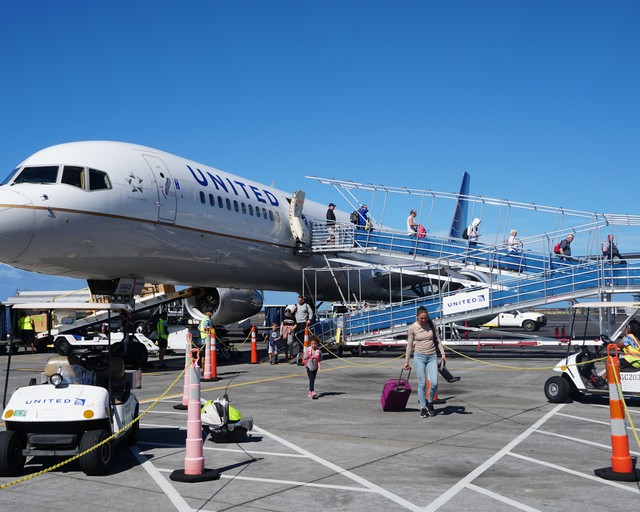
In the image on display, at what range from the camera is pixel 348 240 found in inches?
987

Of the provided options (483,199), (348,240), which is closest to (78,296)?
(348,240)

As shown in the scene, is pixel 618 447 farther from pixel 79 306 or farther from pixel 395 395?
pixel 79 306

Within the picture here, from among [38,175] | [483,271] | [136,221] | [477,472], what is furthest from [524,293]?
[477,472]

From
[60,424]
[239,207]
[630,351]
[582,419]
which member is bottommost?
[582,419]

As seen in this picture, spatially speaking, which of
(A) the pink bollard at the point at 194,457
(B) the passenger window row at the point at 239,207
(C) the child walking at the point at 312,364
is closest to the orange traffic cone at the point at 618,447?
(A) the pink bollard at the point at 194,457

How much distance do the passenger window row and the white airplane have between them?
0.03 metres

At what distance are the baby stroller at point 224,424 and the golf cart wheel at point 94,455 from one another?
1.88 meters

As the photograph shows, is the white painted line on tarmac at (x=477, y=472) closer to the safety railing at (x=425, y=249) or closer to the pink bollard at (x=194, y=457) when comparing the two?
the pink bollard at (x=194, y=457)

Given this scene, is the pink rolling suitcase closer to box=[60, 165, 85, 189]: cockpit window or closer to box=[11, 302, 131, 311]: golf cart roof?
box=[11, 302, 131, 311]: golf cart roof

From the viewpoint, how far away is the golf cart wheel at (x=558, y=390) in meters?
12.4

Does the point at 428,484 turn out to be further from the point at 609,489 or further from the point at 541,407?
the point at 541,407

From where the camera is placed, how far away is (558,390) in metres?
12.5

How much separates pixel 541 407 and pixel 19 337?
27336 mm

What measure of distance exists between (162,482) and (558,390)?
7765 millimetres
